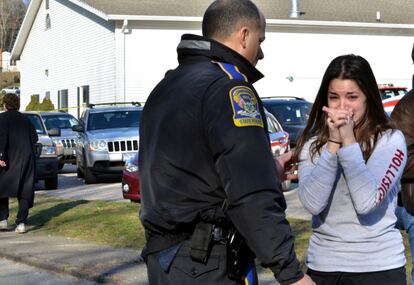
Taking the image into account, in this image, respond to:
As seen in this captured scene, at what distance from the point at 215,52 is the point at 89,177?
16118mm

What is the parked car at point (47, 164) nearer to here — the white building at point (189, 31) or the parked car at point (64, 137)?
the parked car at point (64, 137)

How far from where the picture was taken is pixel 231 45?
3.50 m

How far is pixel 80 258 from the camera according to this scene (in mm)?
9758

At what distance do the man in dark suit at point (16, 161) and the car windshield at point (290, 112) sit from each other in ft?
24.7

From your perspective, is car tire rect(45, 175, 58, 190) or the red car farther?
car tire rect(45, 175, 58, 190)

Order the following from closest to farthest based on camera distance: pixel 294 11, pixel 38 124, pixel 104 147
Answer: pixel 104 147 → pixel 38 124 → pixel 294 11

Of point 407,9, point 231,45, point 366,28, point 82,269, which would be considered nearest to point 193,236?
point 231,45

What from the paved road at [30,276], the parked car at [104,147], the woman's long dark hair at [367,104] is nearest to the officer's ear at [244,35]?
the woman's long dark hair at [367,104]

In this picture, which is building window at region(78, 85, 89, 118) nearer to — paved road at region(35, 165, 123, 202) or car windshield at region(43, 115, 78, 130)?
car windshield at region(43, 115, 78, 130)

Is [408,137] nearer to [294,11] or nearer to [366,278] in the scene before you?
[366,278]

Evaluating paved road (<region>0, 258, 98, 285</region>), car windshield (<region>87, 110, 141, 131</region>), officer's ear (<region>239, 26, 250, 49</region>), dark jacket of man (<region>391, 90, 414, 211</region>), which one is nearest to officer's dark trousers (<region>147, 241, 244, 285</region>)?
officer's ear (<region>239, 26, 250, 49</region>)

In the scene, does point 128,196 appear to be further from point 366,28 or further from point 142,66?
point 366,28

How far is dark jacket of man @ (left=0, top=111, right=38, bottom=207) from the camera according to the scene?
40.9 feet

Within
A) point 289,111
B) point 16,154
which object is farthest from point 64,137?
point 16,154
